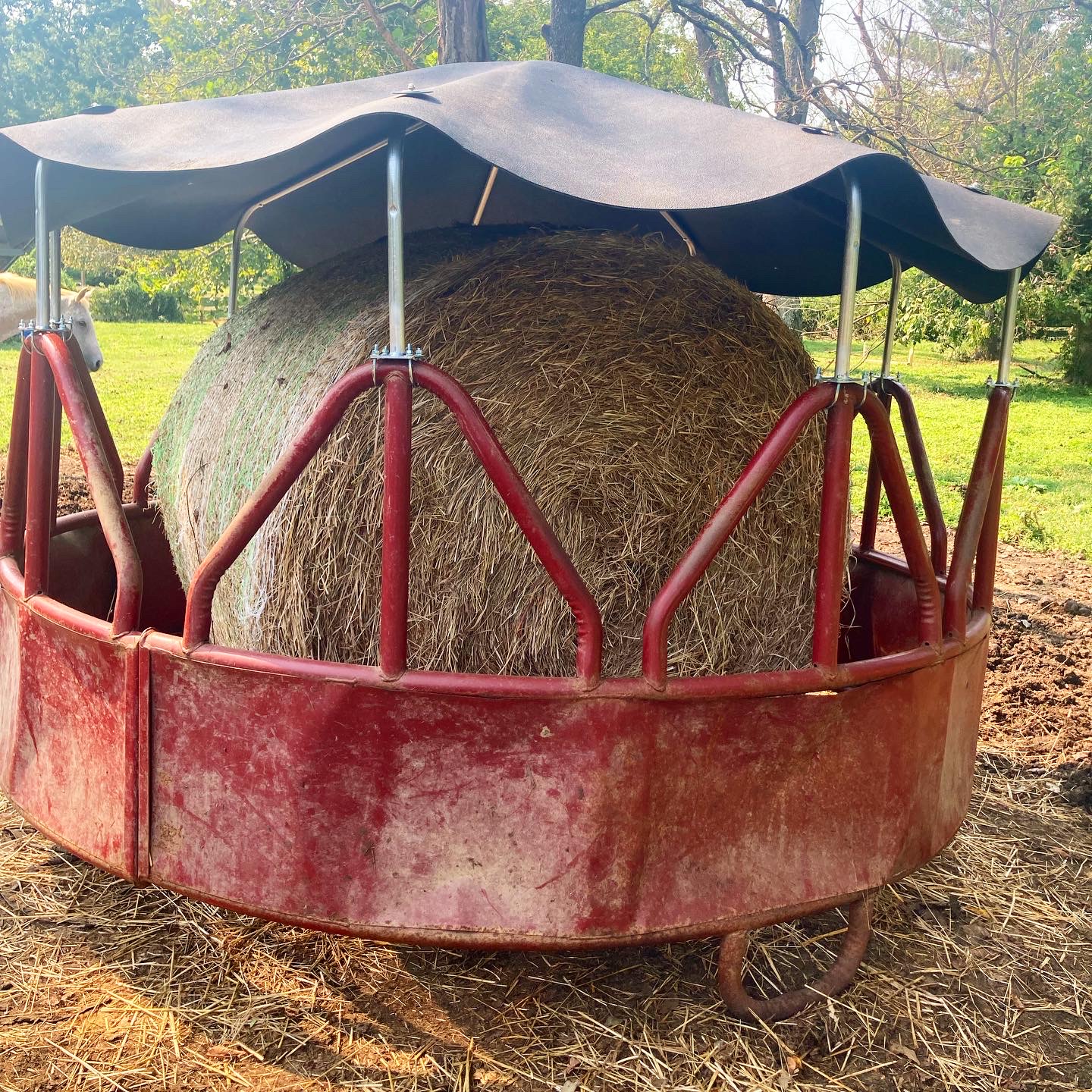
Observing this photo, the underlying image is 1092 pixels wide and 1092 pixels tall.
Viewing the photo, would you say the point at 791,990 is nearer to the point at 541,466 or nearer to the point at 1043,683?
the point at 541,466

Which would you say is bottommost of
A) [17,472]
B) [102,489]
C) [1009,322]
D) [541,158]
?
[17,472]

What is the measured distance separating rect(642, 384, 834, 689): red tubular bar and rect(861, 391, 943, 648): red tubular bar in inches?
7.2

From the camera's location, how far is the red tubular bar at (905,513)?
231 centimetres

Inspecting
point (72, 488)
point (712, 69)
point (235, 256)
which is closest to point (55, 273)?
point (235, 256)

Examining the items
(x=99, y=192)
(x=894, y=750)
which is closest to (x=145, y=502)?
(x=99, y=192)

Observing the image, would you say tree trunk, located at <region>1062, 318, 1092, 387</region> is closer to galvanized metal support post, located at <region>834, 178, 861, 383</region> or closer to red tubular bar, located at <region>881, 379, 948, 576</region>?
red tubular bar, located at <region>881, 379, 948, 576</region>

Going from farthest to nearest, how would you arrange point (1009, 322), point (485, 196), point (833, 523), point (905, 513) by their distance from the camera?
point (485, 196) → point (1009, 322) → point (905, 513) → point (833, 523)

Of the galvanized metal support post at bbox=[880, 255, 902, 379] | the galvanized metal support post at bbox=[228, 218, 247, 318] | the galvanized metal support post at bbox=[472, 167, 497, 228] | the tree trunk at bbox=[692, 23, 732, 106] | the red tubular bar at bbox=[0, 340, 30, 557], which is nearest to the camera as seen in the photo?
the red tubular bar at bbox=[0, 340, 30, 557]

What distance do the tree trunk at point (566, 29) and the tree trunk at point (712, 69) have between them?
481 cm

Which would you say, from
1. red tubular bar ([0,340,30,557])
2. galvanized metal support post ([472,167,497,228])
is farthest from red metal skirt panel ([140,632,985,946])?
galvanized metal support post ([472,167,497,228])

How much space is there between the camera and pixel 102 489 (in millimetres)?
2465

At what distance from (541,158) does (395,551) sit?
0.84m

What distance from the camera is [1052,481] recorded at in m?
10.3

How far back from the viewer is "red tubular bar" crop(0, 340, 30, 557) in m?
3.04
